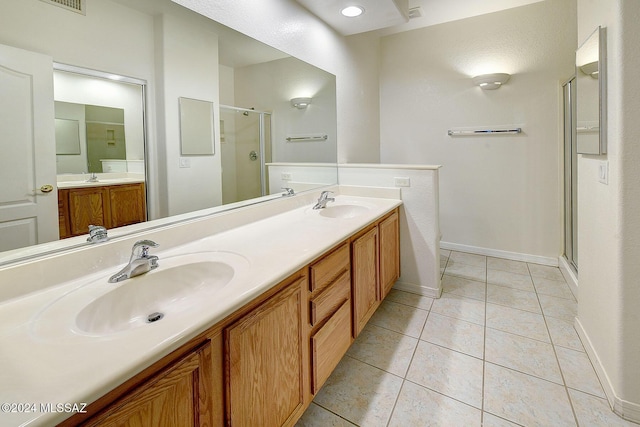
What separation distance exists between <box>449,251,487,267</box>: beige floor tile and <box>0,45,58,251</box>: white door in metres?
3.42

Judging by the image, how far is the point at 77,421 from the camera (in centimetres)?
56

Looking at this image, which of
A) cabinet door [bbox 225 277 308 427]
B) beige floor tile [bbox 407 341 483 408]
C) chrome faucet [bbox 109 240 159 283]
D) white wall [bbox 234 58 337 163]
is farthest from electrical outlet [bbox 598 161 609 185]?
chrome faucet [bbox 109 240 159 283]

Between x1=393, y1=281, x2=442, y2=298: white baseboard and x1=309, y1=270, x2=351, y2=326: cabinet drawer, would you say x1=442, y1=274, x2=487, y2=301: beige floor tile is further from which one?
x1=309, y1=270, x2=351, y2=326: cabinet drawer

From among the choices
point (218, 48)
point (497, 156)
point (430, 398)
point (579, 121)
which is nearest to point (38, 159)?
point (218, 48)

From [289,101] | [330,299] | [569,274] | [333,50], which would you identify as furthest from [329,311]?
[569,274]

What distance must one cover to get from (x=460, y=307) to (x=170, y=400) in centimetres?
225

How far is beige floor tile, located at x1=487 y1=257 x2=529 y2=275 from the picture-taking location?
3.13 meters

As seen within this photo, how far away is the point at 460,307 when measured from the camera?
2.44m

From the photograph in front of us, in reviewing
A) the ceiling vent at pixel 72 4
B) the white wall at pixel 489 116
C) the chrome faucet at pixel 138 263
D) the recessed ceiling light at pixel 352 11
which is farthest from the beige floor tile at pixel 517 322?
the ceiling vent at pixel 72 4

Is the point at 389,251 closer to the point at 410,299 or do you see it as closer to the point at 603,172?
the point at 410,299

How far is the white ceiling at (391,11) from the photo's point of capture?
225 cm

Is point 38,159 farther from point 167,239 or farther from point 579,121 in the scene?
point 579,121

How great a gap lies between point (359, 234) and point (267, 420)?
1.02 m

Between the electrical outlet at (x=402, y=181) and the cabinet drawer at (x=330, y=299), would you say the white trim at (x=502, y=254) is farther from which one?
the cabinet drawer at (x=330, y=299)
